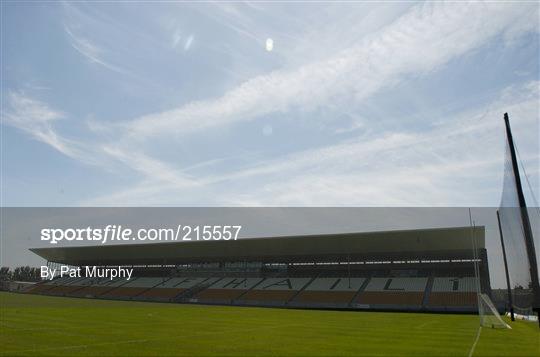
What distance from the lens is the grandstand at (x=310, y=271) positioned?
167 ft

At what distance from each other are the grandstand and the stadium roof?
122 mm

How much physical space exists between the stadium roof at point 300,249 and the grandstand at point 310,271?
0.40 feet

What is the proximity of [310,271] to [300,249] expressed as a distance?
8.26 meters

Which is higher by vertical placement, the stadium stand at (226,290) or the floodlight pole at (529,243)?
Answer: the floodlight pole at (529,243)

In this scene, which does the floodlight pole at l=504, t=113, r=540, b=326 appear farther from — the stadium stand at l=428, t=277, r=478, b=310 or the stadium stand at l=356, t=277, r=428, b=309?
the stadium stand at l=356, t=277, r=428, b=309

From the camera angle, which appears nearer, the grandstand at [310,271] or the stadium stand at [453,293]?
the stadium stand at [453,293]

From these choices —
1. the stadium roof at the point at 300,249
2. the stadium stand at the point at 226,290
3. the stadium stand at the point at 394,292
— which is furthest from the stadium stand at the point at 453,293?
the stadium stand at the point at 226,290

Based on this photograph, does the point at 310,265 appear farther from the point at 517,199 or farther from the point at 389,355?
the point at 389,355

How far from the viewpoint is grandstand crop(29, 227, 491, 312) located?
50969mm

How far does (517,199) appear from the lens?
2220cm

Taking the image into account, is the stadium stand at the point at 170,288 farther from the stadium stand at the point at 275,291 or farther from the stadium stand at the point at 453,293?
the stadium stand at the point at 453,293

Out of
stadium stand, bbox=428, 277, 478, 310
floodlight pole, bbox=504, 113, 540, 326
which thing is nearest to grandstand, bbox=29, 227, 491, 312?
stadium stand, bbox=428, 277, 478, 310

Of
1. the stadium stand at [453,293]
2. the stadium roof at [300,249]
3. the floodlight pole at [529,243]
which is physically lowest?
the stadium stand at [453,293]

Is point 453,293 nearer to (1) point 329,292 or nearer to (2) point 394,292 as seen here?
(2) point 394,292
